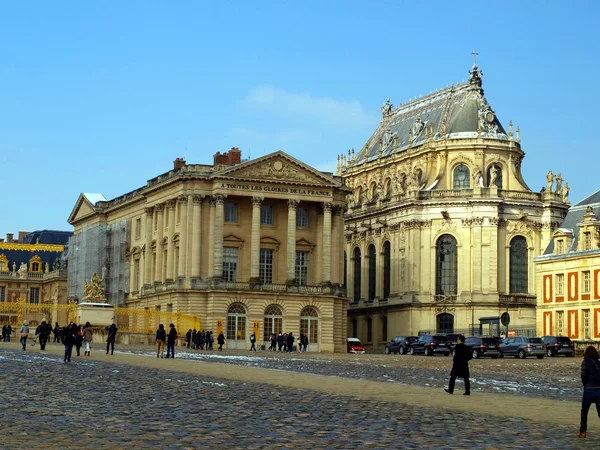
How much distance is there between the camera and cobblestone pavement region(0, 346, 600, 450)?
17.5 m

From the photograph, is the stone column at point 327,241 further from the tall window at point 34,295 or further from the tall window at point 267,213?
the tall window at point 34,295

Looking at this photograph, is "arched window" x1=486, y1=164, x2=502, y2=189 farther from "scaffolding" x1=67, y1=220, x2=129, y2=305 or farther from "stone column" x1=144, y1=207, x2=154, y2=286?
"scaffolding" x1=67, y1=220, x2=129, y2=305

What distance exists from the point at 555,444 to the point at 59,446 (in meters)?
7.24

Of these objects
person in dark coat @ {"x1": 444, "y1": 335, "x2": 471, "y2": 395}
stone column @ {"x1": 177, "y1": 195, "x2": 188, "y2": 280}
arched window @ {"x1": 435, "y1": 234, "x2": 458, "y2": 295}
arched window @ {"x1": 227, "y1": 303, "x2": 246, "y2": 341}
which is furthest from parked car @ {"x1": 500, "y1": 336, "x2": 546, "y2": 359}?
person in dark coat @ {"x1": 444, "y1": 335, "x2": 471, "y2": 395}

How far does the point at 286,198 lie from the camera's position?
92000 millimetres

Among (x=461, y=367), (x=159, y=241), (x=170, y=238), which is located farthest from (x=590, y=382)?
(x=159, y=241)

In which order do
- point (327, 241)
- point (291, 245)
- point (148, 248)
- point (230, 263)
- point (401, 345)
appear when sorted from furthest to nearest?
point (148, 248) < point (327, 241) < point (291, 245) < point (230, 263) < point (401, 345)

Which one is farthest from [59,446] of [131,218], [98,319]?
[131,218]

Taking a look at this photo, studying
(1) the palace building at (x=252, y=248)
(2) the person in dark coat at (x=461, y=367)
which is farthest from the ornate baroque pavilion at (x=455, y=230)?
(2) the person in dark coat at (x=461, y=367)

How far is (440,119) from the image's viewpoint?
117125 millimetres

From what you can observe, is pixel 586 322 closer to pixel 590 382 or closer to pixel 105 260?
pixel 105 260

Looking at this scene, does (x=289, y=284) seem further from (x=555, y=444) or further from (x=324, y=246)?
(x=555, y=444)

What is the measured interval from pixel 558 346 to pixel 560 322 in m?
11.3

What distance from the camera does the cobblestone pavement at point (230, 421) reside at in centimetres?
1752
